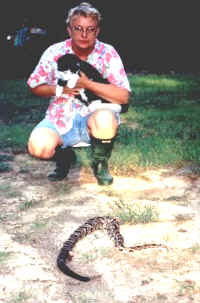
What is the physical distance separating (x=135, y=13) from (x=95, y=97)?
14.5 metres

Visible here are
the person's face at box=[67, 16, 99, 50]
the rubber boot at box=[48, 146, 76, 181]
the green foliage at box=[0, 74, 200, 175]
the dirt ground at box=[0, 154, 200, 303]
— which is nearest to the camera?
the dirt ground at box=[0, 154, 200, 303]

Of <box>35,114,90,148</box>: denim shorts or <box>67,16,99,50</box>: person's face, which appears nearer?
<box>67,16,99,50</box>: person's face

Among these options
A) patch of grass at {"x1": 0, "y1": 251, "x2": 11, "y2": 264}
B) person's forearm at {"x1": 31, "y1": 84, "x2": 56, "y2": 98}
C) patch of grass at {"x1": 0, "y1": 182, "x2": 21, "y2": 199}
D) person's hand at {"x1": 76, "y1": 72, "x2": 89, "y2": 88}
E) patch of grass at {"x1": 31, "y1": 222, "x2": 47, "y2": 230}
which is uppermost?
person's hand at {"x1": 76, "y1": 72, "x2": 89, "y2": 88}

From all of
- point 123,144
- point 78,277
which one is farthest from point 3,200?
point 123,144

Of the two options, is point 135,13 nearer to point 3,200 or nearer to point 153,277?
point 3,200

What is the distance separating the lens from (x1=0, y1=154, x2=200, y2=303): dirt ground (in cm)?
288

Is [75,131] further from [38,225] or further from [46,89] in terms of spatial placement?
[38,225]

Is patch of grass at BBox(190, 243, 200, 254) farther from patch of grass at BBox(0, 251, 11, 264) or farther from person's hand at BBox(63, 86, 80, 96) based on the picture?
person's hand at BBox(63, 86, 80, 96)

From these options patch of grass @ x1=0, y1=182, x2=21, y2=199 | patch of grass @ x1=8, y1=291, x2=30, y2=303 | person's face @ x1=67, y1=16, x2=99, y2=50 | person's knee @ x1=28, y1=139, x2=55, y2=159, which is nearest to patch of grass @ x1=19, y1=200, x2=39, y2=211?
patch of grass @ x1=0, y1=182, x2=21, y2=199

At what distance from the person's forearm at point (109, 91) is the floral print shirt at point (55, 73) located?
0.07 m

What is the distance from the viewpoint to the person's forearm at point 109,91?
179 inches

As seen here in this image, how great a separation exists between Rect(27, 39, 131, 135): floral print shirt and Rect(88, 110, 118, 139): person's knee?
0.23 metres

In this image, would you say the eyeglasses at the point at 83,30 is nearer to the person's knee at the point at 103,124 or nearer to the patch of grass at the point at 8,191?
the person's knee at the point at 103,124

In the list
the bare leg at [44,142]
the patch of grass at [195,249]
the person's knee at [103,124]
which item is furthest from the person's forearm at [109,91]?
the patch of grass at [195,249]
